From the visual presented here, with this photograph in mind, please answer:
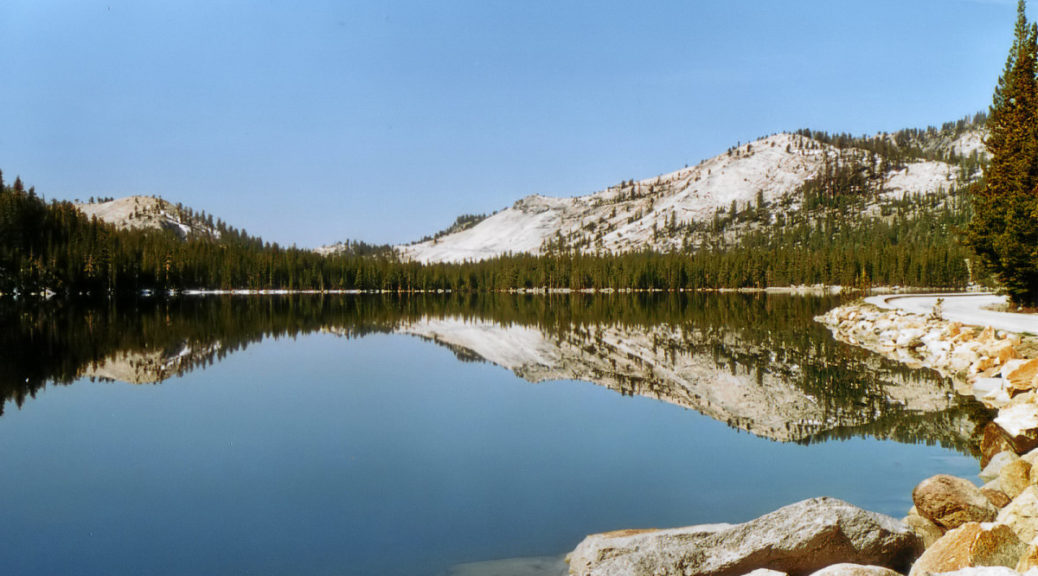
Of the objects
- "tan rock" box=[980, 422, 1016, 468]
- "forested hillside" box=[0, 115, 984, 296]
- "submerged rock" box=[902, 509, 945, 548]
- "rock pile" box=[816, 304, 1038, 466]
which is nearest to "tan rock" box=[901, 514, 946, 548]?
"submerged rock" box=[902, 509, 945, 548]

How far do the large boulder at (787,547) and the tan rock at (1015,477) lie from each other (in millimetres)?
2934

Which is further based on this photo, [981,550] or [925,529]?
[925,529]

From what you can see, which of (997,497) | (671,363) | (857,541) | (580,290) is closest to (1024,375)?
(997,497)

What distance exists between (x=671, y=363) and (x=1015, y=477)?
1648 cm

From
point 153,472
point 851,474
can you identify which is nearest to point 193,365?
point 153,472

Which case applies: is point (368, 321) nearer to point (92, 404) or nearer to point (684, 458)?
point (92, 404)

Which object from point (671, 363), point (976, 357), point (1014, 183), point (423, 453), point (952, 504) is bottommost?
point (423, 453)

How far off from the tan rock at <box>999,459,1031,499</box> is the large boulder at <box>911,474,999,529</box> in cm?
116

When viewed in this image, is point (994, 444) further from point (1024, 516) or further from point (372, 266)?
point (372, 266)

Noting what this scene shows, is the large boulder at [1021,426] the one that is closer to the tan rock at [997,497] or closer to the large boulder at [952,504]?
the tan rock at [997,497]

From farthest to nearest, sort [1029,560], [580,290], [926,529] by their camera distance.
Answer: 1. [580,290]
2. [926,529]
3. [1029,560]

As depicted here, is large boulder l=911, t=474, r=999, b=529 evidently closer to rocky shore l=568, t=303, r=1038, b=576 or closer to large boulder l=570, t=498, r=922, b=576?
rocky shore l=568, t=303, r=1038, b=576

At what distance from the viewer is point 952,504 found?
310 inches

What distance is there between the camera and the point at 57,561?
8148 mm
